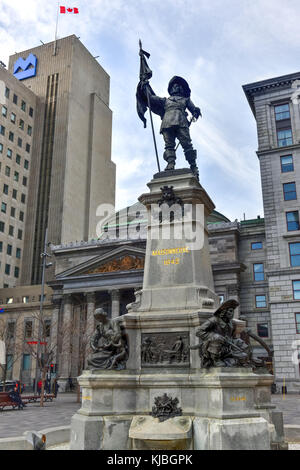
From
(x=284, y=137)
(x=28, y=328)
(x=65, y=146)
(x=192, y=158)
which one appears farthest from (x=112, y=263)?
(x=192, y=158)

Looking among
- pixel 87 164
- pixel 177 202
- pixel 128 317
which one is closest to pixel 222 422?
pixel 128 317

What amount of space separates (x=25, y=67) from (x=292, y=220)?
88.8m

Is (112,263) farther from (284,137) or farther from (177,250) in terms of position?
(177,250)

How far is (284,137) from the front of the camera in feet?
179

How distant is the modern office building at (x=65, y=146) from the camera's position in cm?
9725

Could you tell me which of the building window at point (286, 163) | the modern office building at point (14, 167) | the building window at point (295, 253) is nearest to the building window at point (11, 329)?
the modern office building at point (14, 167)

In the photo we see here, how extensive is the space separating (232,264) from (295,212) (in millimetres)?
11414

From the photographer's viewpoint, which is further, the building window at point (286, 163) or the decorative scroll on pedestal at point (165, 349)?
the building window at point (286, 163)

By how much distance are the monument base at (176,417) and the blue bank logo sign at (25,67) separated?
371 ft

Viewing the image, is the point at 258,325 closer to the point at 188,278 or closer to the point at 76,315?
the point at 76,315

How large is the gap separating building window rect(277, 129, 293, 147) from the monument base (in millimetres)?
47689

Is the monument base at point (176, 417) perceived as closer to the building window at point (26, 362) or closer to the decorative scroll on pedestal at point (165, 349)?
the decorative scroll on pedestal at point (165, 349)

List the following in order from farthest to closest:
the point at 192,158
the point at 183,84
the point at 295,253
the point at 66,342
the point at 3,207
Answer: the point at 3,207
the point at 66,342
the point at 295,253
the point at 183,84
the point at 192,158

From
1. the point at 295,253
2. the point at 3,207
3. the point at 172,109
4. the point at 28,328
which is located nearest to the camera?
the point at 172,109
